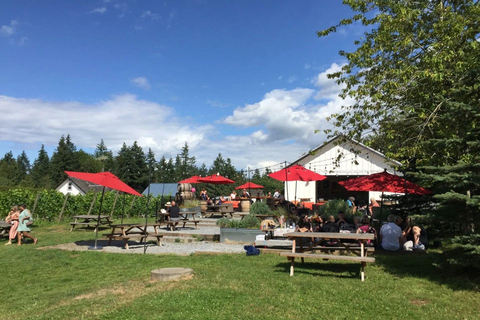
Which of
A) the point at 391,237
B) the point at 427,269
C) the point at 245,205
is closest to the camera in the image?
the point at 427,269

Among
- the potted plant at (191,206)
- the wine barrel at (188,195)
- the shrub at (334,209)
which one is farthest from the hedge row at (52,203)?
the shrub at (334,209)

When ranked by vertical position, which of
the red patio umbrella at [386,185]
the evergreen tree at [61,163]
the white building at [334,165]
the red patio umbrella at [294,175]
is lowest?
the red patio umbrella at [386,185]

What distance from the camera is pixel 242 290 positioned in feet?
18.4

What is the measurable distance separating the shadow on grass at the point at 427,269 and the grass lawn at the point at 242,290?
0.6 inches

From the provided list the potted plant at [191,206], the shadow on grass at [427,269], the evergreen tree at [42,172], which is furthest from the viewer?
the evergreen tree at [42,172]

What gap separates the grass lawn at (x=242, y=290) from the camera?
4.64 m

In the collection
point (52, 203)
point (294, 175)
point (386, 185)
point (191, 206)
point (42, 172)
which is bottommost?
point (52, 203)

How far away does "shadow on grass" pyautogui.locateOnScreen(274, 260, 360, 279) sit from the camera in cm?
667

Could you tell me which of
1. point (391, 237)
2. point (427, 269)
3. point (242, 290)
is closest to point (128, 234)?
point (242, 290)

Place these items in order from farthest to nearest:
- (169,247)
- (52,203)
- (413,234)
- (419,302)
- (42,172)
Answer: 1. (42,172)
2. (52,203)
3. (169,247)
4. (413,234)
5. (419,302)

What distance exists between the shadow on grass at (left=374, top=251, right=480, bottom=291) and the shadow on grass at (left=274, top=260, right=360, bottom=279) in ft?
2.04

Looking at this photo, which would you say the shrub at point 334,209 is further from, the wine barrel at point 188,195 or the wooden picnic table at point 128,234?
the wine barrel at point 188,195

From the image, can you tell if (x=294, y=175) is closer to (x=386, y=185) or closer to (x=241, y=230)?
(x=241, y=230)

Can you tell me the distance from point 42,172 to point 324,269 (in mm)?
101269
